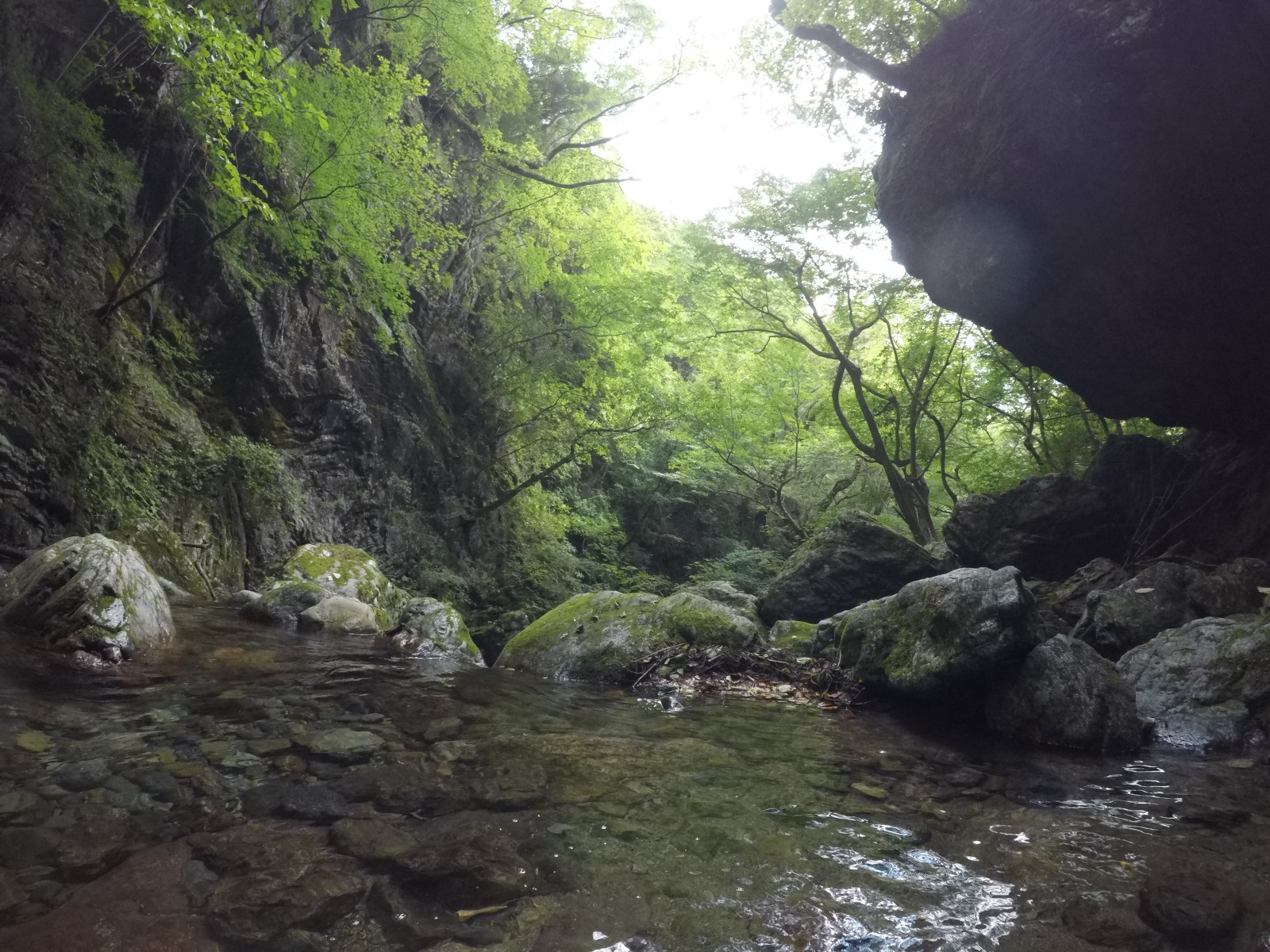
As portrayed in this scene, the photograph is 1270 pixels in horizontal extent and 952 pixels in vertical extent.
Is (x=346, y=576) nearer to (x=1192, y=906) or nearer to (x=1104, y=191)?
(x=1192, y=906)

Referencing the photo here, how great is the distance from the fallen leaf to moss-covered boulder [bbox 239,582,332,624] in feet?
20.4

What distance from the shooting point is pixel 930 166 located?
891 cm

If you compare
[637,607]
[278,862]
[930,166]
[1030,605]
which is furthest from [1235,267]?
[278,862]

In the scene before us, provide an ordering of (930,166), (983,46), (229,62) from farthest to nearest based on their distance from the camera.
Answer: (930,166)
(983,46)
(229,62)

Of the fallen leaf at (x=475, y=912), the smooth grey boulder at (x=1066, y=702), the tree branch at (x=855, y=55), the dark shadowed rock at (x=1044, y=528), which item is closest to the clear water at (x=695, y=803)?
the fallen leaf at (x=475, y=912)

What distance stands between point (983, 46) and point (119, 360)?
11.4m

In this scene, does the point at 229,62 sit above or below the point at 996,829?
above

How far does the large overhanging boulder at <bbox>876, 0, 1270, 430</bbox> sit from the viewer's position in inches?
247

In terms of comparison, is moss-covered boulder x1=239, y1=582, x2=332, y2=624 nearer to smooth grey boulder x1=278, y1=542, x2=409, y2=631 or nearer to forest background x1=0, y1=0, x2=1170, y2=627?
smooth grey boulder x1=278, y1=542, x2=409, y2=631

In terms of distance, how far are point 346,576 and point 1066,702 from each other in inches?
333

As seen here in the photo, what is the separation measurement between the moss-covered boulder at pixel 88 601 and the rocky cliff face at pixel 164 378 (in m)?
1.99

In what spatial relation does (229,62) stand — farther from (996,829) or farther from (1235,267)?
(1235,267)

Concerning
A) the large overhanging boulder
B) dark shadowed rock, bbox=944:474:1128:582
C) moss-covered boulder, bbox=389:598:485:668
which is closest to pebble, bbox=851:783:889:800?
moss-covered boulder, bbox=389:598:485:668

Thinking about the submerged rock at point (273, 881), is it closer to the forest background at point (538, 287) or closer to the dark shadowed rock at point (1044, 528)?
the forest background at point (538, 287)
